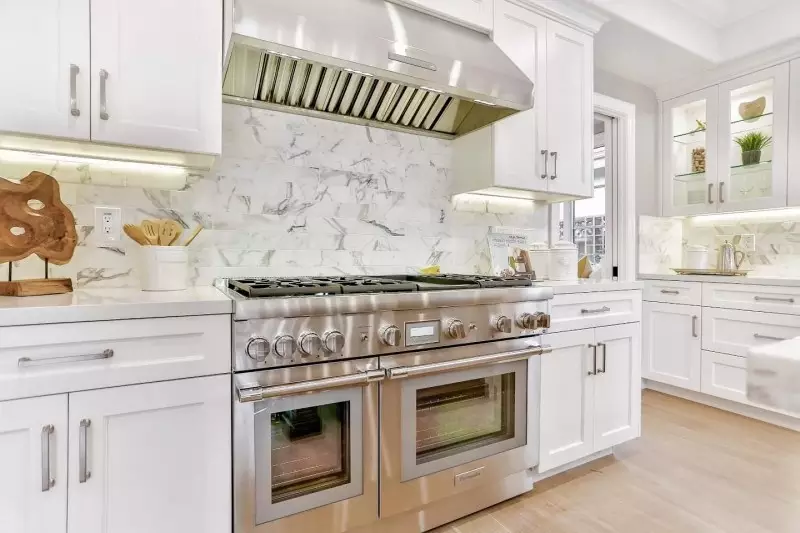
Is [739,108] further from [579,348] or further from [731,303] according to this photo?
[579,348]

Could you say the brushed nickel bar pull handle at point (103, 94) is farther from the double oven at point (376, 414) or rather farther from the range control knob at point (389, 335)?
the range control knob at point (389, 335)

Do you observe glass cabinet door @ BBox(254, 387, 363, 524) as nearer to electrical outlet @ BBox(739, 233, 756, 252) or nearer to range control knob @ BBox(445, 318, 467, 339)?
range control knob @ BBox(445, 318, 467, 339)

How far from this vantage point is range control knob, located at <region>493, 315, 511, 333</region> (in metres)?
→ 1.74

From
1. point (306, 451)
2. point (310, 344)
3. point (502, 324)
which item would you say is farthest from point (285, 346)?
point (502, 324)

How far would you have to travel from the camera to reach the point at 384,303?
148 cm

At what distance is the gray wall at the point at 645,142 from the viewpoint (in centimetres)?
353

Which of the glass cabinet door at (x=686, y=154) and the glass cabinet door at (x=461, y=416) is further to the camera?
the glass cabinet door at (x=686, y=154)

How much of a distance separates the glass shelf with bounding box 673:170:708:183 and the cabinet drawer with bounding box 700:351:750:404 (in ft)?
4.60

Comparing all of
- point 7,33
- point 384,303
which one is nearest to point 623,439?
point 384,303

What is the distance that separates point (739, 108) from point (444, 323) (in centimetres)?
320

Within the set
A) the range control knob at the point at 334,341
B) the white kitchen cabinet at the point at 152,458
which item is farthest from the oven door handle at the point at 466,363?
the white kitchen cabinet at the point at 152,458

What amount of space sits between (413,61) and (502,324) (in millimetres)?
1083

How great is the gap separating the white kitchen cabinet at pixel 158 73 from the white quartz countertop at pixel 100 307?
1.72 feet

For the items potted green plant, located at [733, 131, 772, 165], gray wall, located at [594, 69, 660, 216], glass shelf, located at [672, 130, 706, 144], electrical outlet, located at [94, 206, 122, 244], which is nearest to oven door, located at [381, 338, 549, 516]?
electrical outlet, located at [94, 206, 122, 244]
